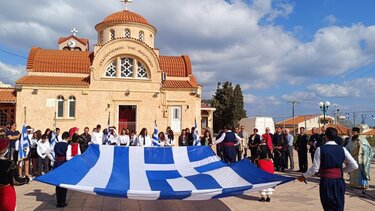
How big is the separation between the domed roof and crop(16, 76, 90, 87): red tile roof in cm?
593

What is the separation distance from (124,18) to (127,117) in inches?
331

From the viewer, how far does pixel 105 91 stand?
25.4m

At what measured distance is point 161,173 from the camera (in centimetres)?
808

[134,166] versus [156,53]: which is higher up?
[156,53]

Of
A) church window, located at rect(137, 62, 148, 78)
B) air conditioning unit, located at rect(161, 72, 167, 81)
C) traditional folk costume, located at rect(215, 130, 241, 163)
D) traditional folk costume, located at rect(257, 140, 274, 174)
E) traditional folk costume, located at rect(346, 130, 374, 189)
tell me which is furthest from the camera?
air conditioning unit, located at rect(161, 72, 167, 81)

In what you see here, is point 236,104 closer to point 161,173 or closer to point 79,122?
point 79,122

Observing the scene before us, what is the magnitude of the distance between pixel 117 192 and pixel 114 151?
10.8 feet

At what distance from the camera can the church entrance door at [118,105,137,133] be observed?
25922 millimetres

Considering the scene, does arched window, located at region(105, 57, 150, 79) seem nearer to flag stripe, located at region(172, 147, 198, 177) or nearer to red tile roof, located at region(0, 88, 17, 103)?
red tile roof, located at region(0, 88, 17, 103)

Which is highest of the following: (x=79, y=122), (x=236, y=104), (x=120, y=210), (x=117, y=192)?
(x=236, y=104)

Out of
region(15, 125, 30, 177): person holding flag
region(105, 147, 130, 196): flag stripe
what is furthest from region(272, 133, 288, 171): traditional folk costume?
region(15, 125, 30, 177): person holding flag

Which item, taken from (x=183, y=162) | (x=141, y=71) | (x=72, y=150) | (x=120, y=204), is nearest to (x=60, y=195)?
(x=72, y=150)

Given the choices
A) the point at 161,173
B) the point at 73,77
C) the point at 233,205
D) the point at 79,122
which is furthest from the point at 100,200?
the point at 73,77

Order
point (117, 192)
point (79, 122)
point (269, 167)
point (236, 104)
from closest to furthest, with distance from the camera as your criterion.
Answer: point (117, 192) < point (269, 167) < point (79, 122) < point (236, 104)
